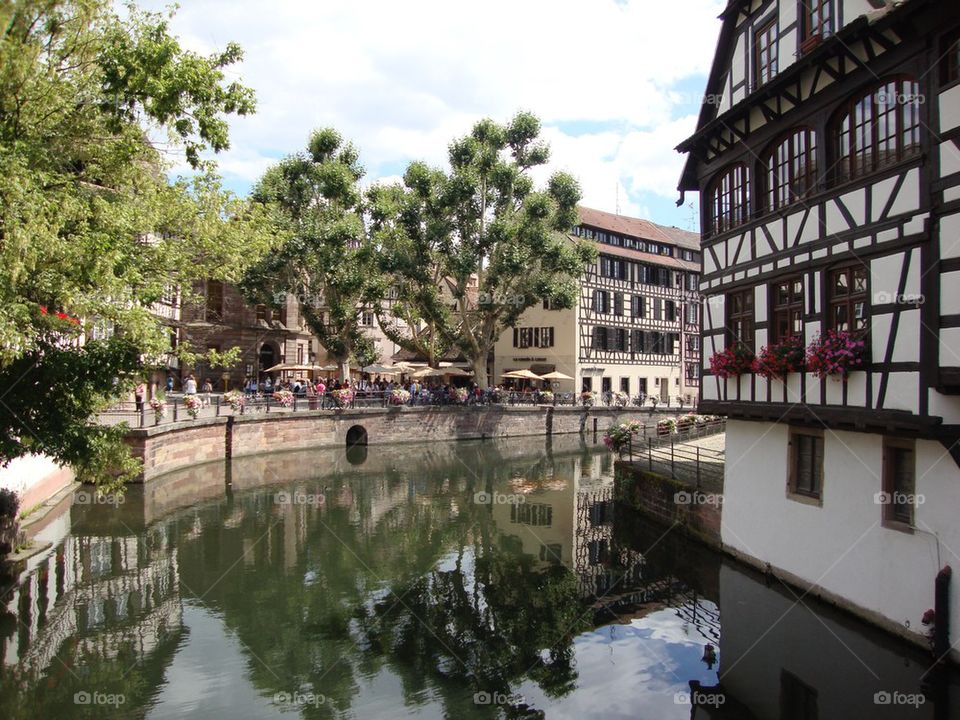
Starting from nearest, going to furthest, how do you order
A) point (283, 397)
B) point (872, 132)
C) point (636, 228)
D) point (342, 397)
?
point (872, 132)
point (283, 397)
point (342, 397)
point (636, 228)

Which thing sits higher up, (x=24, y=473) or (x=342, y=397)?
(x=342, y=397)

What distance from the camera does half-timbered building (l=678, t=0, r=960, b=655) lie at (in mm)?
9484

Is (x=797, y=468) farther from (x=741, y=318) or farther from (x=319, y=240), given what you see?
(x=319, y=240)

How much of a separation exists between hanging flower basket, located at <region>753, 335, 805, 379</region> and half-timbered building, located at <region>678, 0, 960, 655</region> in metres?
0.07

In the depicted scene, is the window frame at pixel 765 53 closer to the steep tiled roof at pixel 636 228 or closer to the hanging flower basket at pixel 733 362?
the hanging flower basket at pixel 733 362

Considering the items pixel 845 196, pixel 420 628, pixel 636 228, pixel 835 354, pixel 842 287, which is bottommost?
pixel 420 628

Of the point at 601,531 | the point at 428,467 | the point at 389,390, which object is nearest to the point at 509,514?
the point at 601,531

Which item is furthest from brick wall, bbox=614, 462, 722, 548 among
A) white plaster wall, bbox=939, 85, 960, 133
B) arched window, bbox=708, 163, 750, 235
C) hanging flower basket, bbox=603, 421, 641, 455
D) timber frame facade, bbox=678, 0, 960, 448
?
white plaster wall, bbox=939, 85, 960, 133

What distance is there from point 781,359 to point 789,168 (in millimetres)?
3502

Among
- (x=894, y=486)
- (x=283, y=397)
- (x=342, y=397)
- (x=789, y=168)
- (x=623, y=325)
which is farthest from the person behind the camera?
(x=623, y=325)

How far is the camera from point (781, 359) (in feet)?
39.5

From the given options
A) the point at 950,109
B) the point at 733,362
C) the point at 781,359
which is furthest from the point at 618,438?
the point at 950,109

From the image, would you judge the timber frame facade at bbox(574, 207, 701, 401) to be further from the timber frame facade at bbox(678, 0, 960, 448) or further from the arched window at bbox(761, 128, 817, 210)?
the arched window at bbox(761, 128, 817, 210)

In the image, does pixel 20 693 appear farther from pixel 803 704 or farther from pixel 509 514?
pixel 509 514
